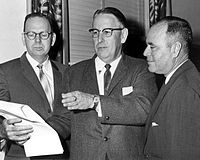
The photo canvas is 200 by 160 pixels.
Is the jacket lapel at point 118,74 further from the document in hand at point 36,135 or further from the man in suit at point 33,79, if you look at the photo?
the document in hand at point 36,135

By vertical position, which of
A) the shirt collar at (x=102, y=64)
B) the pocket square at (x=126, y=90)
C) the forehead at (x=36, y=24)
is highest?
the forehead at (x=36, y=24)

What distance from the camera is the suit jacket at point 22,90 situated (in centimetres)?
253

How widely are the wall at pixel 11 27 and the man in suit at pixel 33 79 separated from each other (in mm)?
444

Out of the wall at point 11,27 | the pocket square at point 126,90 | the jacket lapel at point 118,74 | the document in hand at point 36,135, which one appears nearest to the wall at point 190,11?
the wall at point 11,27

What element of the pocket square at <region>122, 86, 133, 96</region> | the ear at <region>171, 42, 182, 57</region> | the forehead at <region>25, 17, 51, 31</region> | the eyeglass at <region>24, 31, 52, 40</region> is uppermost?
the forehead at <region>25, 17, 51, 31</region>

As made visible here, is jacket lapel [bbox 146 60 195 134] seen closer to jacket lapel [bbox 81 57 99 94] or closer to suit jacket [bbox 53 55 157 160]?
suit jacket [bbox 53 55 157 160]

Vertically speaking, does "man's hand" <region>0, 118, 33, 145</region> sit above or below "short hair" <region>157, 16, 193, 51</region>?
below

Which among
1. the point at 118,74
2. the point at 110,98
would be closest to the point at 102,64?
the point at 118,74

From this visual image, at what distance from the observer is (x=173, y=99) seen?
2.17 m

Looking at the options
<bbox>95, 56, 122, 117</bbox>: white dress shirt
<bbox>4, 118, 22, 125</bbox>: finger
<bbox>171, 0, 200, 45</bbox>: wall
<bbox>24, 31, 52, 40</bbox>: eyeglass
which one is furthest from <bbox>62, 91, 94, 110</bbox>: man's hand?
<bbox>171, 0, 200, 45</bbox>: wall

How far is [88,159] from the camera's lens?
2404 millimetres

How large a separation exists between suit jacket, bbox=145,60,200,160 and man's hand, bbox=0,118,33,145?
2.36 feet

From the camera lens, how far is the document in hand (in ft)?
6.73

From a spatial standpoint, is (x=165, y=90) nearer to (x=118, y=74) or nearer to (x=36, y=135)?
(x=118, y=74)
